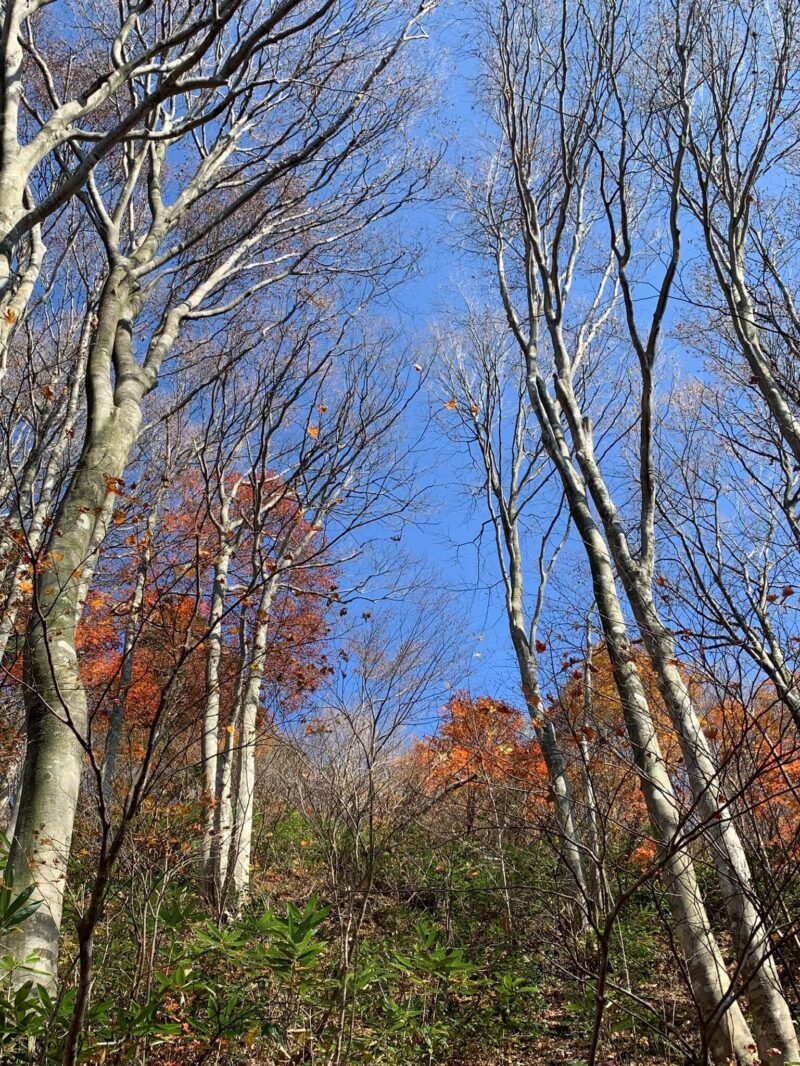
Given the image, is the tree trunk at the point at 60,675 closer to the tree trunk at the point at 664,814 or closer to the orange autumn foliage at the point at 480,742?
the tree trunk at the point at 664,814

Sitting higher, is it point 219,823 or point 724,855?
point 219,823

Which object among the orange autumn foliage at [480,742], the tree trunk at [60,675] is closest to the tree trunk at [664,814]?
the tree trunk at [60,675]

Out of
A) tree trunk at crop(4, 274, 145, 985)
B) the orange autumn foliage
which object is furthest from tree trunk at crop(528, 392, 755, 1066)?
the orange autumn foliage

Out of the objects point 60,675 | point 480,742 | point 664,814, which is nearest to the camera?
point 60,675

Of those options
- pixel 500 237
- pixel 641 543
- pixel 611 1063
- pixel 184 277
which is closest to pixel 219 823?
pixel 611 1063

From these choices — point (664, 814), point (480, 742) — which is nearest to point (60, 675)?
point (664, 814)

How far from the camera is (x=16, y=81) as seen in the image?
3.62 m

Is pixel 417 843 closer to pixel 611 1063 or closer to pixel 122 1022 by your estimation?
pixel 611 1063

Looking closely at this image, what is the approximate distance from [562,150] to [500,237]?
2.60 m

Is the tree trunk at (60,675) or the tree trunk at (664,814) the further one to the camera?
the tree trunk at (664,814)

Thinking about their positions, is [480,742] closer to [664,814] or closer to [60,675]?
[664,814]

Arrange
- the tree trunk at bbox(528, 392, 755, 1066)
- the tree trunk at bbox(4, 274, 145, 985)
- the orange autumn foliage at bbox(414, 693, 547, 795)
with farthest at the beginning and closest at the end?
1. the orange autumn foliage at bbox(414, 693, 547, 795)
2. the tree trunk at bbox(528, 392, 755, 1066)
3. the tree trunk at bbox(4, 274, 145, 985)

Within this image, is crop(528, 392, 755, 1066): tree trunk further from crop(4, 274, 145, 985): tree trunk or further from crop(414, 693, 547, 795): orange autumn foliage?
crop(414, 693, 547, 795): orange autumn foliage

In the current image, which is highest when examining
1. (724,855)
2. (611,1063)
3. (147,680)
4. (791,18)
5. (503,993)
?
(791,18)
